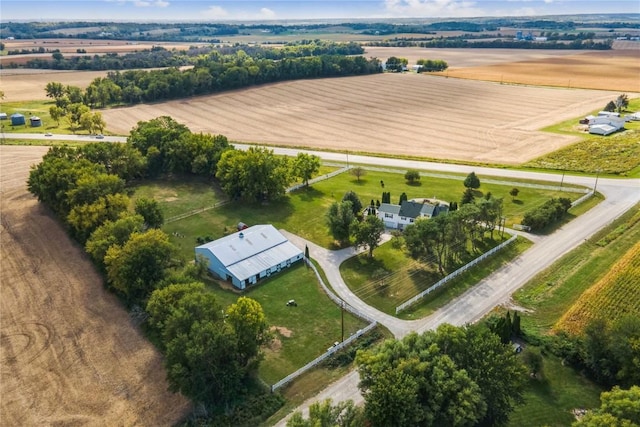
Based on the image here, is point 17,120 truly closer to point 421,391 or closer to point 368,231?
point 368,231

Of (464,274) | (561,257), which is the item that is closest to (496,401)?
(464,274)

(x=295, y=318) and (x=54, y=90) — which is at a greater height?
(x=54, y=90)

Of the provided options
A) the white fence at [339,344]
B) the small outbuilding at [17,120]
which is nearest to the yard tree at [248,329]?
the white fence at [339,344]

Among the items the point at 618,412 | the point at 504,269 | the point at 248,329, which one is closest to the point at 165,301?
the point at 248,329

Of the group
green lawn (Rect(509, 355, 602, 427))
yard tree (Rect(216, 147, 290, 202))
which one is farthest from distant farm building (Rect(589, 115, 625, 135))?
green lawn (Rect(509, 355, 602, 427))

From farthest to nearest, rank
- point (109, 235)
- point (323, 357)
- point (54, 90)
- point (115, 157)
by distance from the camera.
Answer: point (54, 90) → point (115, 157) → point (109, 235) → point (323, 357)
